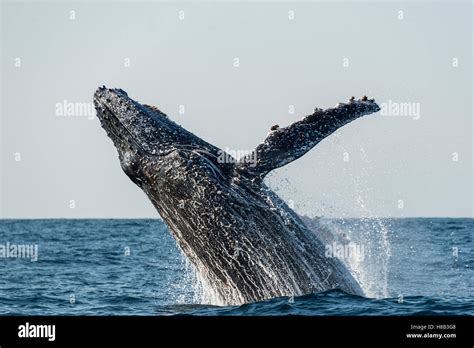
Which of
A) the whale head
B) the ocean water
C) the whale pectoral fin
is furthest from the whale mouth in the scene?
the ocean water

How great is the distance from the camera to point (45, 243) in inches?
1900

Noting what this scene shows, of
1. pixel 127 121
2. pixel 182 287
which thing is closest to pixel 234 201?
pixel 127 121

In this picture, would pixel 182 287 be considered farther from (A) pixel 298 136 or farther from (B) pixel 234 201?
(A) pixel 298 136

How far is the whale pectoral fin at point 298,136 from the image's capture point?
1447 centimetres

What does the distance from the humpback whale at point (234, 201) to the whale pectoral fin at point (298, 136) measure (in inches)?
0.6

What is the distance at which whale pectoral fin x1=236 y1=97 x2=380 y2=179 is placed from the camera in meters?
14.5

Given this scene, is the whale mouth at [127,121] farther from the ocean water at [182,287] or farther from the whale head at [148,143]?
the ocean water at [182,287]

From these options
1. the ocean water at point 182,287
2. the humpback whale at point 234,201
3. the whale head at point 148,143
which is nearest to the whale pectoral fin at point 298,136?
the humpback whale at point 234,201

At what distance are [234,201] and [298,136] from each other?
52.1 inches

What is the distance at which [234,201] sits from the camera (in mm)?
14469

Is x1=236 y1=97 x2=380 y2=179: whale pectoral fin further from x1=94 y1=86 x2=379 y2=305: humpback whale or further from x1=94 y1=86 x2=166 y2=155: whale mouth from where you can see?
x1=94 y1=86 x2=166 y2=155: whale mouth

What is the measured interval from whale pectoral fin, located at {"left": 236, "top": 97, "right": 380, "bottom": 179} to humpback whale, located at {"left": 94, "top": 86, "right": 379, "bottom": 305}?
1cm
